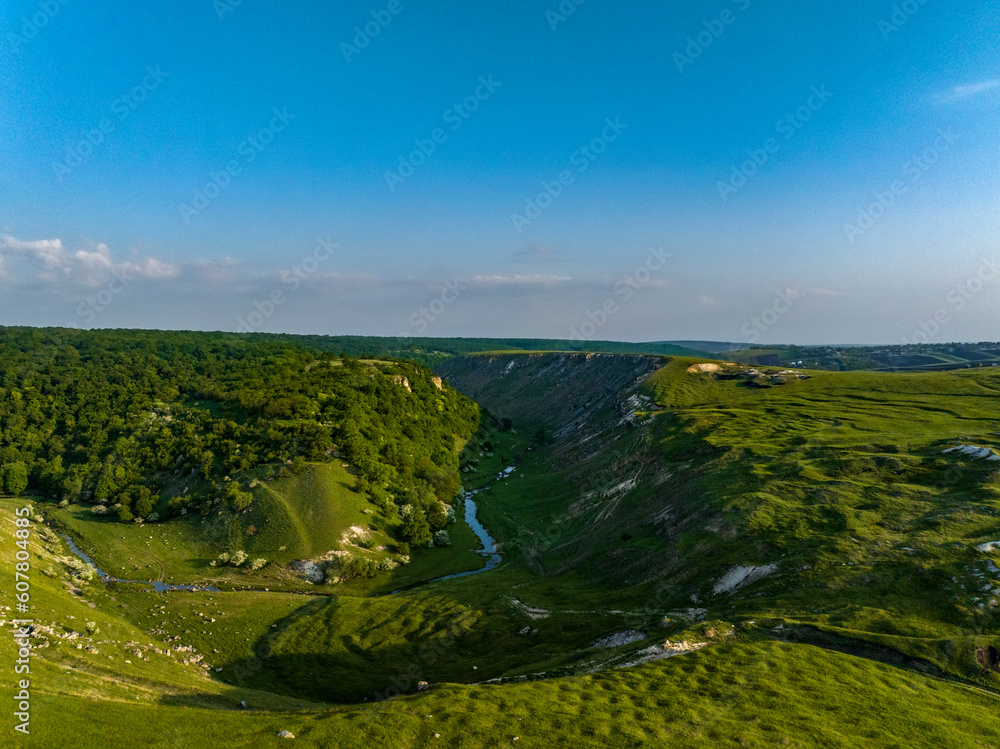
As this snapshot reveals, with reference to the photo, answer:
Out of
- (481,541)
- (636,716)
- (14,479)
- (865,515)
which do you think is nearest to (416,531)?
(481,541)

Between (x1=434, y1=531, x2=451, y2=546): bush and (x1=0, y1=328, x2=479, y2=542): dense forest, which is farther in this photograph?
(x1=0, y1=328, x2=479, y2=542): dense forest

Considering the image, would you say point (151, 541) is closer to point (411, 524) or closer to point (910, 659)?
point (411, 524)

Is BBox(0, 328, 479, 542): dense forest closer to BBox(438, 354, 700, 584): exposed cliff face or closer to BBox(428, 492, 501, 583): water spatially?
BBox(428, 492, 501, 583): water

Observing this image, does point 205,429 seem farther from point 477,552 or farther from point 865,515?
point 865,515

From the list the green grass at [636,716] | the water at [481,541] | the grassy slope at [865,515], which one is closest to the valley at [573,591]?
the green grass at [636,716]

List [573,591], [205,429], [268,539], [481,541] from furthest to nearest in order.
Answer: [205,429]
[481,541]
[268,539]
[573,591]

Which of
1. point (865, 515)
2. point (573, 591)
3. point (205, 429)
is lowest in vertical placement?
point (573, 591)

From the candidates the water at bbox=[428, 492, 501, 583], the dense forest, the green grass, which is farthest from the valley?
the dense forest

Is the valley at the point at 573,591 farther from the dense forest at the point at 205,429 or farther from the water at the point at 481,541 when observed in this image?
the dense forest at the point at 205,429
